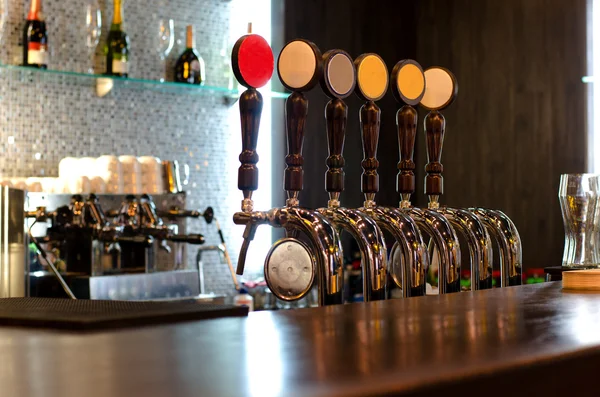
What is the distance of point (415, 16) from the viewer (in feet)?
13.0

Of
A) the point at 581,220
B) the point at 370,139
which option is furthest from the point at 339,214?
the point at 581,220

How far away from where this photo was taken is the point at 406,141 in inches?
52.8

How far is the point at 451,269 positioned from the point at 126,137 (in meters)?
2.28

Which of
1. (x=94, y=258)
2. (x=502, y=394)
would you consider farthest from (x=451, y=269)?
(x=94, y=258)

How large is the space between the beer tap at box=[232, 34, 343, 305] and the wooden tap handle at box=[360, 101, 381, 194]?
0.44ft

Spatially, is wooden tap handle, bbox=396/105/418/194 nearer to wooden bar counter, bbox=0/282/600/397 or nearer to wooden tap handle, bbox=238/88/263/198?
wooden tap handle, bbox=238/88/263/198

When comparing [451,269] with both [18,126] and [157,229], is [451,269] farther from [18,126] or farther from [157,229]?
[18,126]

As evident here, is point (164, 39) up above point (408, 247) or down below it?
above

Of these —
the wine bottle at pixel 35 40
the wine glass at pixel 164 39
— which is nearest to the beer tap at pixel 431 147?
the wine bottle at pixel 35 40

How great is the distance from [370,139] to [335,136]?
87 millimetres

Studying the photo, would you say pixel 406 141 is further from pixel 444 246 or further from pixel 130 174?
pixel 130 174

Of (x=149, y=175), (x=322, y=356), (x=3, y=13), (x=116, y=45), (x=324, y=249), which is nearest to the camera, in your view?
(x=322, y=356)

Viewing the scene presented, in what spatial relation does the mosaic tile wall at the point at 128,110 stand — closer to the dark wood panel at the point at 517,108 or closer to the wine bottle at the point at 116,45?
the wine bottle at the point at 116,45

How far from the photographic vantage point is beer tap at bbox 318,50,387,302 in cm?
109
